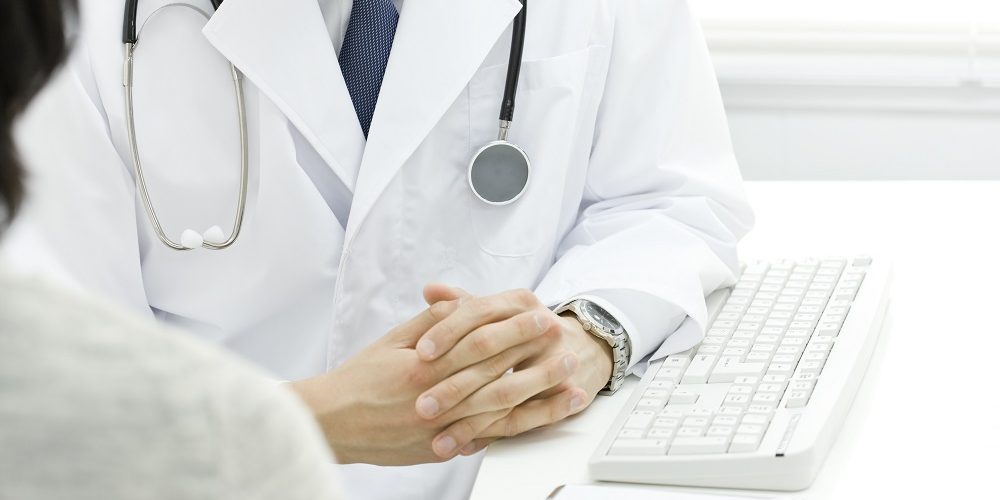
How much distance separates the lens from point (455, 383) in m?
0.95

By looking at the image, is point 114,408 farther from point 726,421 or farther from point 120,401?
point 726,421

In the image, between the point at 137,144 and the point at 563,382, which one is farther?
the point at 137,144

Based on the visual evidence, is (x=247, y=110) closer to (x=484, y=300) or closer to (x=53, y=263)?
(x=53, y=263)

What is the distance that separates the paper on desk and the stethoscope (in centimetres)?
43

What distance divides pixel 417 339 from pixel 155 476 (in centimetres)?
67

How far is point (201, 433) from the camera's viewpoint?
35 centimetres

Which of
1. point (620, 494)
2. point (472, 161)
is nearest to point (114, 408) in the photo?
point (620, 494)

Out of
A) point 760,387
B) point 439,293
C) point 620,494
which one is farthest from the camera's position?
point 439,293

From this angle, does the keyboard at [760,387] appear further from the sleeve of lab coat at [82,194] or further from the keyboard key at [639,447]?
the sleeve of lab coat at [82,194]

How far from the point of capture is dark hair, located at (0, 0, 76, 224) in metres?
0.38

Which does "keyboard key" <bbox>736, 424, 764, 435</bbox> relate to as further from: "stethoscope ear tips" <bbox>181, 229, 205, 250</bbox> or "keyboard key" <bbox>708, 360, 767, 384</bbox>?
"stethoscope ear tips" <bbox>181, 229, 205, 250</bbox>

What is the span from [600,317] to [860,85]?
120cm

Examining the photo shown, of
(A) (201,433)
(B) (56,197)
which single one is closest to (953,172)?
(B) (56,197)

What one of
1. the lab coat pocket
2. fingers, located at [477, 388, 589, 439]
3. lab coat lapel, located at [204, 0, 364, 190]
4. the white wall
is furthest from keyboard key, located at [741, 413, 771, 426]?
the white wall
